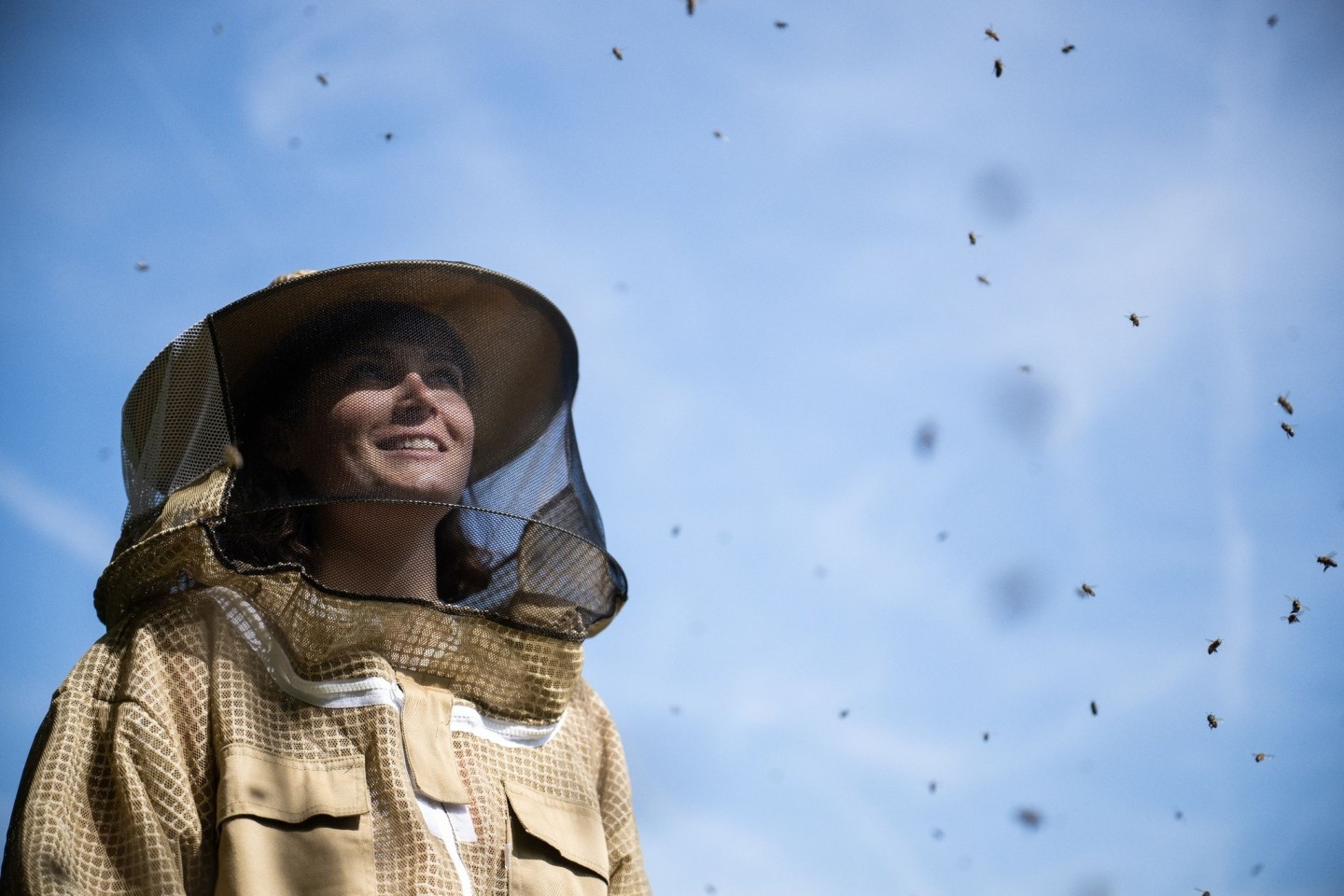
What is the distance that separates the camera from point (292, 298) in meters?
3.08

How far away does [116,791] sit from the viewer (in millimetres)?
2570

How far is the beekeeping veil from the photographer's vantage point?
2.82 m

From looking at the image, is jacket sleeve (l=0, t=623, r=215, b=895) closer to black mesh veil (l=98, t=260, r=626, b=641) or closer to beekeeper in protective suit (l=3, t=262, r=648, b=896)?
beekeeper in protective suit (l=3, t=262, r=648, b=896)

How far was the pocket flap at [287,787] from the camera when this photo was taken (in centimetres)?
262

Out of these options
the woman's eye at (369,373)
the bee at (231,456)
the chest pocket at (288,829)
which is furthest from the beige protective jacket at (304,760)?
the woman's eye at (369,373)

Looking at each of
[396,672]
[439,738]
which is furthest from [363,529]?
[439,738]

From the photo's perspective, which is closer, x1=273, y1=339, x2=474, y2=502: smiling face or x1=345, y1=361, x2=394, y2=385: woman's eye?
x1=273, y1=339, x2=474, y2=502: smiling face

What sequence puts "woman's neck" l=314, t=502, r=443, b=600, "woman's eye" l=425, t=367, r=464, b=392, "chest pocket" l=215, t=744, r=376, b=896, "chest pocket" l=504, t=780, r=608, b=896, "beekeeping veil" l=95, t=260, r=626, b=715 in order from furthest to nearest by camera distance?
"woman's eye" l=425, t=367, r=464, b=392 < "woman's neck" l=314, t=502, r=443, b=600 < "chest pocket" l=504, t=780, r=608, b=896 < "beekeeping veil" l=95, t=260, r=626, b=715 < "chest pocket" l=215, t=744, r=376, b=896

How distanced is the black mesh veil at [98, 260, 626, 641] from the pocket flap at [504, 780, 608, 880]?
41 centimetres

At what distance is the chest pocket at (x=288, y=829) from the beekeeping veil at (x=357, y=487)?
0.98ft

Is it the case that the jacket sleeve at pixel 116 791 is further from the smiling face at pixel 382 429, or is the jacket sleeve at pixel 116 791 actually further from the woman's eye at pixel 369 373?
the woman's eye at pixel 369 373

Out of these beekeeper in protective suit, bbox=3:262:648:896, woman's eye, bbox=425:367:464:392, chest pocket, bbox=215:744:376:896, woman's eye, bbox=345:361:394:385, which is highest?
woman's eye, bbox=425:367:464:392

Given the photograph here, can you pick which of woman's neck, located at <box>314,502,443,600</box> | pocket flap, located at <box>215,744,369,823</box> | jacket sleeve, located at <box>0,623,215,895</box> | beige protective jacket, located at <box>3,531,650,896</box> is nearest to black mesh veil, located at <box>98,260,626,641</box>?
woman's neck, located at <box>314,502,443,600</box>

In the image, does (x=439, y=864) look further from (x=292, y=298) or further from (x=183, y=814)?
(x=292, y=298)
